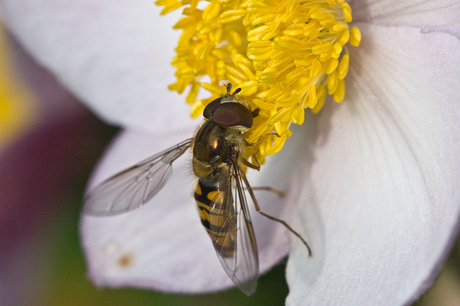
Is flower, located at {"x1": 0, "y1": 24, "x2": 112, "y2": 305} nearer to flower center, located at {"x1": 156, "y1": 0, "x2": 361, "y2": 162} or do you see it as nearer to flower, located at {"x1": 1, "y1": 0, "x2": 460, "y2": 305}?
flower, located at {"x1": 1, "y1": 0, "x2": 460, "y2": 305}

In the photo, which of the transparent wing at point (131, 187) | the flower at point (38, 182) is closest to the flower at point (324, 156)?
the transparent wing at point (131, 187)

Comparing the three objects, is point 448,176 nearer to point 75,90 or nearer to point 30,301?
point 75,90

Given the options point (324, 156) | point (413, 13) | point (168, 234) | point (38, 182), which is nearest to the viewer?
point (413, 13)

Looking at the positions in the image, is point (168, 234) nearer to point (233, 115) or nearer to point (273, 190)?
point (273, 190)

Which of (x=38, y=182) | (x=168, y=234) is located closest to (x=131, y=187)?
(x=168, y=234)

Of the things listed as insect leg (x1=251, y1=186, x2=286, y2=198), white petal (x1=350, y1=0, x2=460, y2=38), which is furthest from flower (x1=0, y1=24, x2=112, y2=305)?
white petal (x1=350, y1=0, x2=460, y2=38)

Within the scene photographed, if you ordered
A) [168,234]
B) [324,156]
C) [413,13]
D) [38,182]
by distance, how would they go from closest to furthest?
[413,13] → [324,156] → [168,234] → [38,182]
